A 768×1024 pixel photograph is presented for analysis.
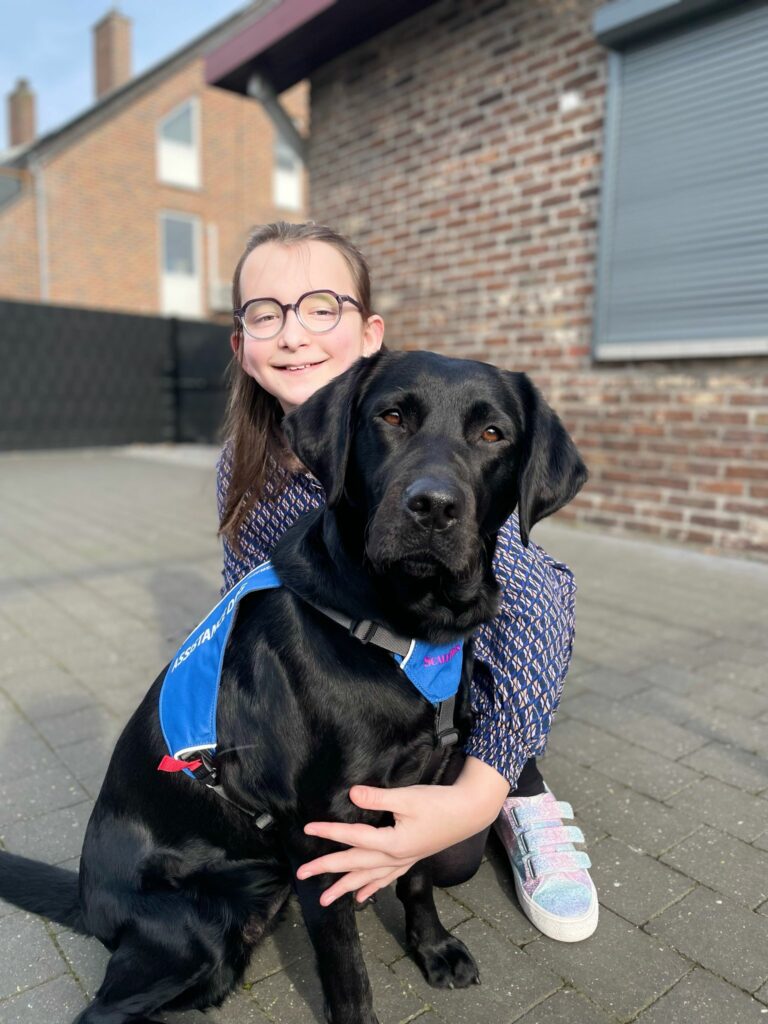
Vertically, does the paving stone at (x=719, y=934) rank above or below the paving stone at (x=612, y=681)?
below

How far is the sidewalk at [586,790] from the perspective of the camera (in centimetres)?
168

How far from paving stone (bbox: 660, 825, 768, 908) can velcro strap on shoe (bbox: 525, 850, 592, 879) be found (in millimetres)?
295

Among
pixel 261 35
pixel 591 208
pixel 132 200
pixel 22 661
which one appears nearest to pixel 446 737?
pixel 22 661

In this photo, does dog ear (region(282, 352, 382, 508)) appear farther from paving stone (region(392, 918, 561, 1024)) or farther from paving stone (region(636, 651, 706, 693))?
paving stone (region(636, 651, 706, 693))

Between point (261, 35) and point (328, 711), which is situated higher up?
point (261, 35)

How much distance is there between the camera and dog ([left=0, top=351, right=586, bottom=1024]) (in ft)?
5.04

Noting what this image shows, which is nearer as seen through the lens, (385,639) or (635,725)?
(385,639)

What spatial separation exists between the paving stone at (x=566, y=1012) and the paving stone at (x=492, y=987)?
0.02m

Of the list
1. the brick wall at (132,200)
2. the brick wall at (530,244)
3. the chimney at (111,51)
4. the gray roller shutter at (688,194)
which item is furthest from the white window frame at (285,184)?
the gray roller shutter at (688,194)

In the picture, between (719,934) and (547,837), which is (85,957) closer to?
(547,837)

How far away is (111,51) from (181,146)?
19.7 feet

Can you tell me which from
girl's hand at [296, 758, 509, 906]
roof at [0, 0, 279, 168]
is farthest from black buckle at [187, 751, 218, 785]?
roof at [0, 0, 279, 168]

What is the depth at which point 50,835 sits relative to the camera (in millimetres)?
2227

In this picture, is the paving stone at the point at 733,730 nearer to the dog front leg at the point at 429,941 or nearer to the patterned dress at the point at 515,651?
the patterned dress at the point at 515,651
